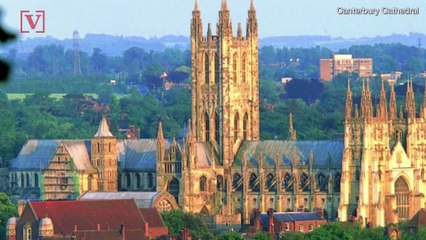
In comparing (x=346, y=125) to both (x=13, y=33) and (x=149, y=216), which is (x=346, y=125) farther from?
(x=13, y=33)

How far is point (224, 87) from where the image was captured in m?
108

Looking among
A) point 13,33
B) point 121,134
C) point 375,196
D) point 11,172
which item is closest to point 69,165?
point 11,172

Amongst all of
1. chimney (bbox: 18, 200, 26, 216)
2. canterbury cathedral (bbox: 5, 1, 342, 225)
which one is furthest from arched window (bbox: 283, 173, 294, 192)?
chimney (bbox: 18, 200, 26, 216)

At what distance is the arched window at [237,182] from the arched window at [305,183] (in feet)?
9.02

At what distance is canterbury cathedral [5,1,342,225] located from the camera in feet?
346

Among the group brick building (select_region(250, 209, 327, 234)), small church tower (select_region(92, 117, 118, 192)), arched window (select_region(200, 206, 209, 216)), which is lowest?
arched window (select_region(200, 206, 209, 216))

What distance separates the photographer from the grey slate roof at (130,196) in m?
103

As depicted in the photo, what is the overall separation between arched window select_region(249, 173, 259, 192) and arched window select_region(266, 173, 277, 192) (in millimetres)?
456

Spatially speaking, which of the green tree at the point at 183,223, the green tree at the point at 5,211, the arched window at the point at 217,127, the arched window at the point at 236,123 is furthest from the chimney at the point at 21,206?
the arched window at the point at 236,123

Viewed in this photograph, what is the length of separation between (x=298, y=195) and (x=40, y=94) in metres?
87.0

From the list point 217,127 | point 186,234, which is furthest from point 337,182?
point 186,234

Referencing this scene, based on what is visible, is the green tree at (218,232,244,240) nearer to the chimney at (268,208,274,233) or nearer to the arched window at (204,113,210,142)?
the chimney at (268,208,274,233)

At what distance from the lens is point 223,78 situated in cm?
10856

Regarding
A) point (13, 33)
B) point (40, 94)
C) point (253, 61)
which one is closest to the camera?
point (13, 33)
